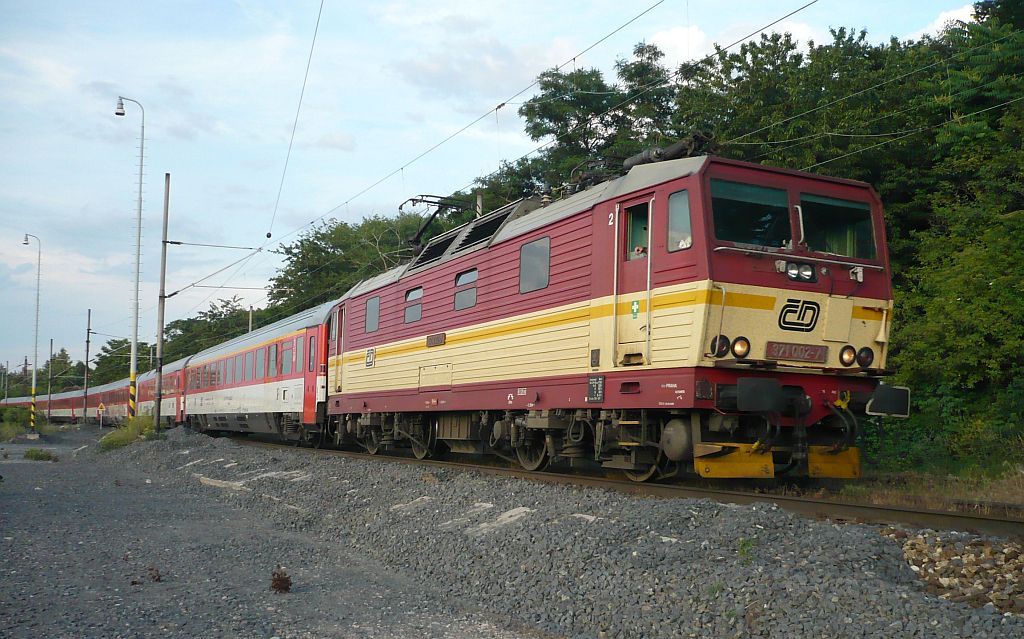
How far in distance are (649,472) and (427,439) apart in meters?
6.27

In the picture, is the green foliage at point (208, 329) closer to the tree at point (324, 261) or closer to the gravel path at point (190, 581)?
the tree at point (324, 261)

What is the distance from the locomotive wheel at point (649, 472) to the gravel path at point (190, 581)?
3446mm

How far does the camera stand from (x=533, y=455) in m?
12.5

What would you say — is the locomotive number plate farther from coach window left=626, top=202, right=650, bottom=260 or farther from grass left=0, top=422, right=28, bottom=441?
grass left=0, top=422, right=28, bottom=441

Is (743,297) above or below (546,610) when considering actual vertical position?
above

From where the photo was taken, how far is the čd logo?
8859mm

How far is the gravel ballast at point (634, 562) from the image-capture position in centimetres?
491

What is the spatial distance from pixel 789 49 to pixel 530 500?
55.2ft

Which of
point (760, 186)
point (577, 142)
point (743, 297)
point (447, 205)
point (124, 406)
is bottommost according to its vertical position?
point (124, 406)

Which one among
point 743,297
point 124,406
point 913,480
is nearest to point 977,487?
point 913,480

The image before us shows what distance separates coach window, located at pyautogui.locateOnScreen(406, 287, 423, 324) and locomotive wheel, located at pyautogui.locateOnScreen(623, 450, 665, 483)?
16.9 ft

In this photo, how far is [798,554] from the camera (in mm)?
5859

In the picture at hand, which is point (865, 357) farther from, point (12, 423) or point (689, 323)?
point (12, 423)

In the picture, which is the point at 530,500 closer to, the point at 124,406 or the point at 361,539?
the point at 361,539
